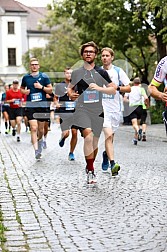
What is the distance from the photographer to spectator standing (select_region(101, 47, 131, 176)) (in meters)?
9.59

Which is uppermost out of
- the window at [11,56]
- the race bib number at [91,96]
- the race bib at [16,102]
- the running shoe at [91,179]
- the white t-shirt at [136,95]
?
the window at [11,56]

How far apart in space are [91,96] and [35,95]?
4.11m

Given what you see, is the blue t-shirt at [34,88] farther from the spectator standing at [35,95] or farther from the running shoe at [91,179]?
the running shoe at [91,179]

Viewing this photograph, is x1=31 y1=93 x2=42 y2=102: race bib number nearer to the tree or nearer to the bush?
the tree

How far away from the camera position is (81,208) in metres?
6.89

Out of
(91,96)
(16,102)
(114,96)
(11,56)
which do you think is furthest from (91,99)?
(11,56)

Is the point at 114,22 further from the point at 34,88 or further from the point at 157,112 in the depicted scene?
the point at 34,88

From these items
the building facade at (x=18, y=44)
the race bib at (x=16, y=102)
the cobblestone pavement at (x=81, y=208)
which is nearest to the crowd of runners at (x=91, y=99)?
the cobblestone pavement at (x=81, y=208)

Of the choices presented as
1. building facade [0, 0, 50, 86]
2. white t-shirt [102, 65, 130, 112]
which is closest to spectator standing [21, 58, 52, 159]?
white t-shirt [102, 65, 130, 112]

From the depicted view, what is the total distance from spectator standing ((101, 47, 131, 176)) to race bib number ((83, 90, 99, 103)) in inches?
20.3

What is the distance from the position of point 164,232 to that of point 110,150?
4097 millimetres

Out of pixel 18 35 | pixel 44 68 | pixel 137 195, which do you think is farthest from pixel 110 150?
pixel 18 35

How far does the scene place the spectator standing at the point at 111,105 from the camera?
31.5ft

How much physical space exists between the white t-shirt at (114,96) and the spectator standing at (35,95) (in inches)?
103
